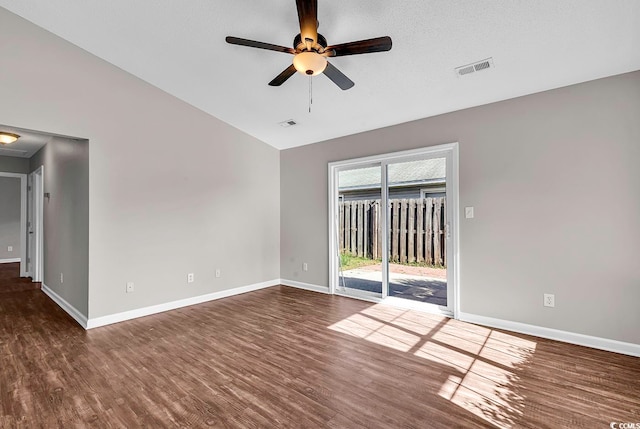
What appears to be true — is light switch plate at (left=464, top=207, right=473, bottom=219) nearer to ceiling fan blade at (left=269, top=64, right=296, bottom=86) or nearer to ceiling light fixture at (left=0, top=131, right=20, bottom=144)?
ceiling fan blade at (left=269, top=64, right=296, bottom=86)

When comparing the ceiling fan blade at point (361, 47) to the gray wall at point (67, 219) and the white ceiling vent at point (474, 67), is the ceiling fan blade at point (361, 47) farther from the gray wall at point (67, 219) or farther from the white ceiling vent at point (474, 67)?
the gray wall at point (67, 219)

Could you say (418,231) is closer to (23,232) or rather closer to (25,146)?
(25,146)

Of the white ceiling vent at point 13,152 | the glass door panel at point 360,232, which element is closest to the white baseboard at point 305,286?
the glass door panel at point 360,232

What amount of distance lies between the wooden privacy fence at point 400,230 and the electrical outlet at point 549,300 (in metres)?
1.07

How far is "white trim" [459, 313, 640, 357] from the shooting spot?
2.73 m

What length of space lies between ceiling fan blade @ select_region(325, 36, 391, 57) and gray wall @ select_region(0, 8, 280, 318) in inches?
96.2

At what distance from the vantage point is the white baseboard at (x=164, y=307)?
139 inches

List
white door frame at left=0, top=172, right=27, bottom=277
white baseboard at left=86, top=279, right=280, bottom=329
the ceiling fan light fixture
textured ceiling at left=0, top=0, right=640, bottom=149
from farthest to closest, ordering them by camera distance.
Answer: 1. white door frame at left=0, top=172, right=27, bottom=277
2. white baseboard at left=86, top=279, right=280, bottom=329
3. textured ceiling at left=0, top=0, right=640, bottom=149
4. the ceiling fan light fixture

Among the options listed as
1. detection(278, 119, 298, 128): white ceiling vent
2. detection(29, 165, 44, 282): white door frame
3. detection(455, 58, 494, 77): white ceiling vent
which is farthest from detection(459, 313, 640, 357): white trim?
detection(29, 165, 44, 282): white door frame

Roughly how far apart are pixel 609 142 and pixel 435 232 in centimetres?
188

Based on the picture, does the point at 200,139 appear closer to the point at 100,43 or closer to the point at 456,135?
the point at 100,43

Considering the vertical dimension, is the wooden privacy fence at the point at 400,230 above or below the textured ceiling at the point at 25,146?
below

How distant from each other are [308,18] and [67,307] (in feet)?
15.3

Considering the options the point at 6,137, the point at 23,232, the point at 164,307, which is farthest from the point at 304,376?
the point at 23,232
